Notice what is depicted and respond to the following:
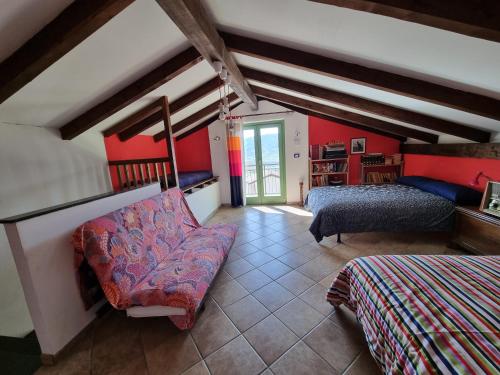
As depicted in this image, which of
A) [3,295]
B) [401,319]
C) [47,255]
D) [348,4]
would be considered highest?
[348,4]

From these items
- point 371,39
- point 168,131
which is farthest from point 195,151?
point 371,39

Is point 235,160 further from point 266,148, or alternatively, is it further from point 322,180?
point 322,180

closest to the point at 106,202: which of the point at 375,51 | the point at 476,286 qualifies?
the point at 375,51

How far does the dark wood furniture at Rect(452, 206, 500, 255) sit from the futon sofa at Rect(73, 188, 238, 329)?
109 inches

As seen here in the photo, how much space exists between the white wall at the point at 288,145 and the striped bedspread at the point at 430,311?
3440 mm

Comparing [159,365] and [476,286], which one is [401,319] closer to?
[476,286]

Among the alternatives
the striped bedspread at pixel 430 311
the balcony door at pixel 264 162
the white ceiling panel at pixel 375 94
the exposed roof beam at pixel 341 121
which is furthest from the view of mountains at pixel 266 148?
the striped bedspread at pixel 430 311

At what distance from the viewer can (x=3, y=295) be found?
217 cm

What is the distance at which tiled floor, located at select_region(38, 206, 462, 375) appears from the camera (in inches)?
54.5

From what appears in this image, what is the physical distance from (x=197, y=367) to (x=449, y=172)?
4103mm

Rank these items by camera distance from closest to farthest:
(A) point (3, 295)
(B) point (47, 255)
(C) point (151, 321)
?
(B) point (47, 255) → (C) point (151, 321) → (A) point (3, 295)

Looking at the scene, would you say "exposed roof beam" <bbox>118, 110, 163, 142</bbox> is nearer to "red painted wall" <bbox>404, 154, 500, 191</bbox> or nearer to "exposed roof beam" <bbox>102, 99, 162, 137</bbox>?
"exposed roof beam" <bbox>102, 99, 162, 137</bbox>

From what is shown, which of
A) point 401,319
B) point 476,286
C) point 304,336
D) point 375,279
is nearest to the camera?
point 401,319

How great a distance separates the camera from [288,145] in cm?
476
